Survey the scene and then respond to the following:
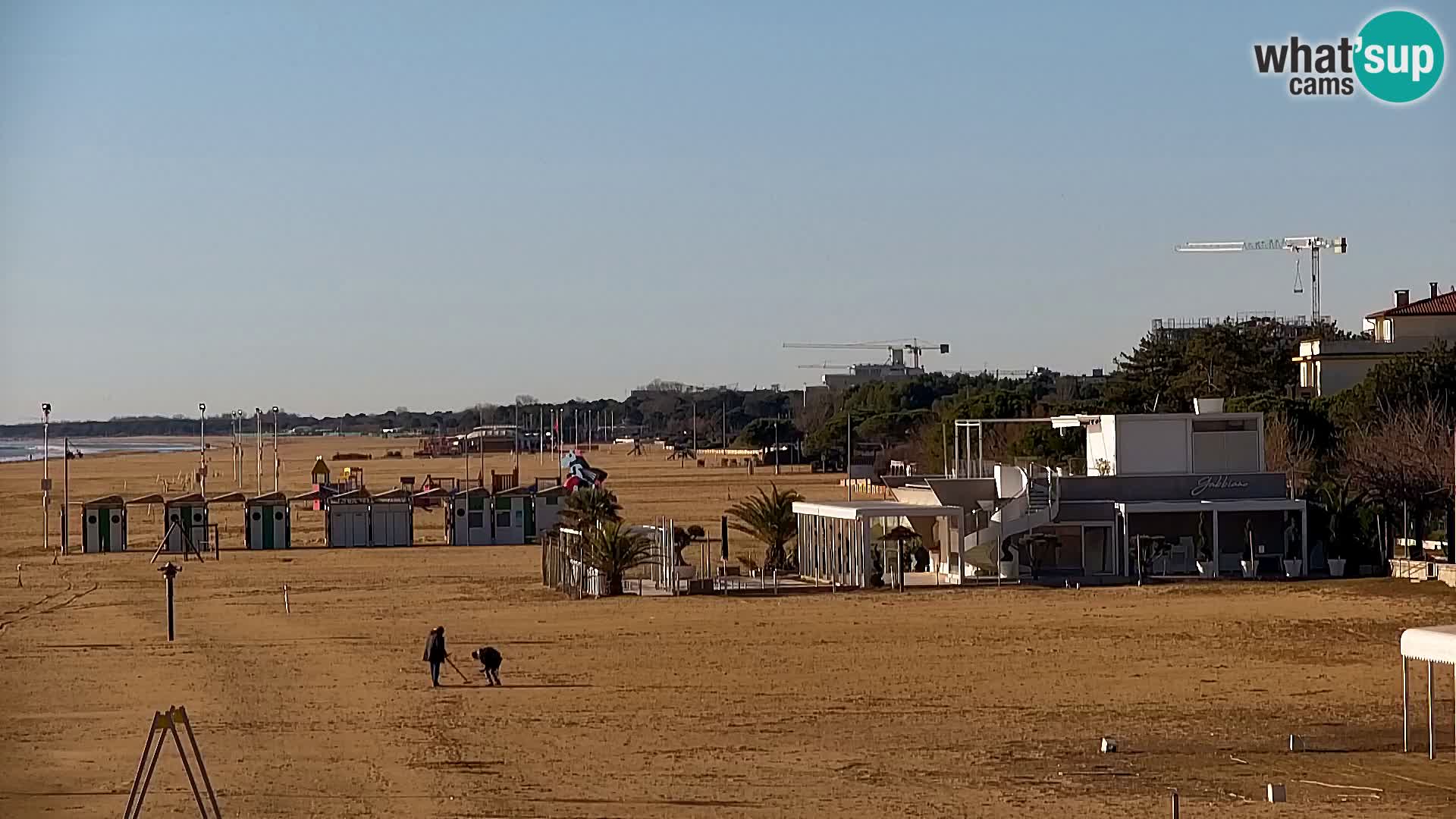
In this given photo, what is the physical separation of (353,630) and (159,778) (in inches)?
552

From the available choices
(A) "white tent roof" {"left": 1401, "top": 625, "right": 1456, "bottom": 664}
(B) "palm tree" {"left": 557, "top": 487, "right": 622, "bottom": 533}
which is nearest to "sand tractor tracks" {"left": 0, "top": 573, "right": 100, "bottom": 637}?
(B) "palm tree" {"left": 557, "top": 487, "right": 622, "bottom": 533}

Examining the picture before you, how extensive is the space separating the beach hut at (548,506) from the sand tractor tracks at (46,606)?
1615 centimetres

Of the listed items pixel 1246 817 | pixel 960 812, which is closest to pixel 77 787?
pixel 960 812

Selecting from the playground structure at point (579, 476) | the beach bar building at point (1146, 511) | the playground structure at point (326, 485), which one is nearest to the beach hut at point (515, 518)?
the playground structure at point (579, 476)

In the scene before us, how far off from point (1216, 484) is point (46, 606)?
2333 cm

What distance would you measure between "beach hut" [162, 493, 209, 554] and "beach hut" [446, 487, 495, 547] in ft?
22.3

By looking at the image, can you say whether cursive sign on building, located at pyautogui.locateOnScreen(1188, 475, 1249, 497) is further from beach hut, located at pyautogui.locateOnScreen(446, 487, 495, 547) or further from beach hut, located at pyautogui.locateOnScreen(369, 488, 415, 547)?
beach hut, located at pyautogui.locateOnScreen(369, 488, 415, 547)

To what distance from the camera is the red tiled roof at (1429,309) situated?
7881 cm

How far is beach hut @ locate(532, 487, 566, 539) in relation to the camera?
57094mm

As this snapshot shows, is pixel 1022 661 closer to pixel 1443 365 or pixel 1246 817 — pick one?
pixel 1246 817

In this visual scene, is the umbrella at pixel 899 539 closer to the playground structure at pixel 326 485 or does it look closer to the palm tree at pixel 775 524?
the palm tree at pixel 775 524

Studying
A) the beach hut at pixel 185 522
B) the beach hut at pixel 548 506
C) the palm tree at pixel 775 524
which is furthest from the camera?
the beach hut at pixel 548 506

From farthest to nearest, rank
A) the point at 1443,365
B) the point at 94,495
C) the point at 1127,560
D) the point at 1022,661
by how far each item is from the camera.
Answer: the point at 94,495, the point at 1443,365, the point at 1127,560, the point at 1022,661

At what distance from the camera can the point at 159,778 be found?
59.3 feet
